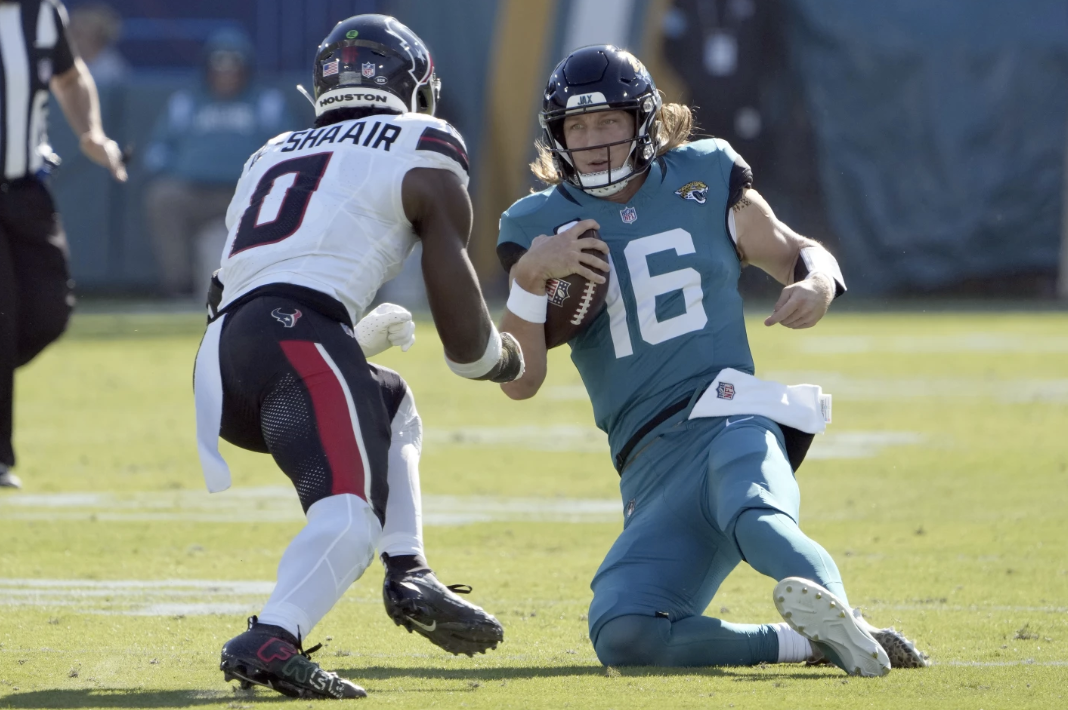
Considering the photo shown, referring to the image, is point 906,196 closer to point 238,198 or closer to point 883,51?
point 883,51

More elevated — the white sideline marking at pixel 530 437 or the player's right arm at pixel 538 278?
the player's right arm at pixel 538 278

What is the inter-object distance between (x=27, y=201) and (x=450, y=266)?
3614 mm

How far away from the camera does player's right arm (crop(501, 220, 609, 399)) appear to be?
415 cm

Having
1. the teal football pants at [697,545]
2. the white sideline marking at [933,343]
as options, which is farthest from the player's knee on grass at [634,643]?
the white sideline marking at [933,343]

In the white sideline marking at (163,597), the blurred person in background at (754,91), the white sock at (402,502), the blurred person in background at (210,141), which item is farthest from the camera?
the blurred person in background at (754,91)

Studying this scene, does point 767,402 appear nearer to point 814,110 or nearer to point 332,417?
point 332,417

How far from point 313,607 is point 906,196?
550 inches

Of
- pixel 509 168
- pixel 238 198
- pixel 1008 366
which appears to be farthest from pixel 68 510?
pixel 509 168

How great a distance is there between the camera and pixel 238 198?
3914 mm

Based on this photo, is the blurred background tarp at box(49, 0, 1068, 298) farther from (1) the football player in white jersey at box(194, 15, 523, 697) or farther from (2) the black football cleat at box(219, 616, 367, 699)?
(2) the black football cleat at box(219, 616, 367, 699)

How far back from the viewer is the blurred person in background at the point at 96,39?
53.0ft

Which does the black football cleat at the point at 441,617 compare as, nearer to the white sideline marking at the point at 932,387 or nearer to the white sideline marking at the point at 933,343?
the white sideline marking at the point at 932,387

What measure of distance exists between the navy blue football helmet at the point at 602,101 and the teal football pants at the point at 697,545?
2.28 feet

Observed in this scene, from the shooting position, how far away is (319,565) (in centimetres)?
341
